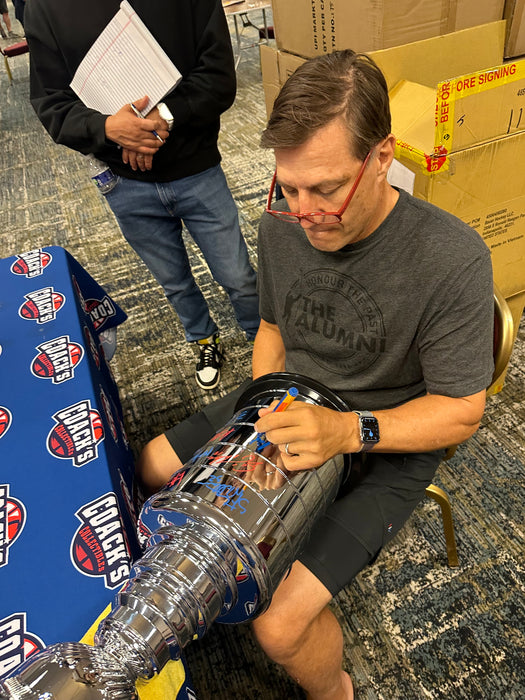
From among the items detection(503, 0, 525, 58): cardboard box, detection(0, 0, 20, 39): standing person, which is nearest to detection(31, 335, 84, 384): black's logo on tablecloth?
detection(503, 0, 525, 58): cardboard box

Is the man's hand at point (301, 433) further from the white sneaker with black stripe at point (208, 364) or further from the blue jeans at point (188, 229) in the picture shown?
the white sneaker with black stripe at point (208, 364)

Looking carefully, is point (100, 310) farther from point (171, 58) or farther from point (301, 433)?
point (301, 433)

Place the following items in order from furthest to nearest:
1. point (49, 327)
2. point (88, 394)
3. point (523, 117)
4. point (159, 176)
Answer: point (159, 176)
point (523, 117)
point (49, 327)
point (88, 394)

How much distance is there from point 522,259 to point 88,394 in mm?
1334

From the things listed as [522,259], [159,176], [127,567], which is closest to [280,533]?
[127,567]

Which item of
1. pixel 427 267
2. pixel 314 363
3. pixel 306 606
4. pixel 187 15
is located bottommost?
pixel 306 606

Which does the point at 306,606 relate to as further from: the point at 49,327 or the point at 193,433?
the point at 49,327

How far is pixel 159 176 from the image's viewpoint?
4.65 ft

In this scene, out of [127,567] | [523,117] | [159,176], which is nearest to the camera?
[127,567]

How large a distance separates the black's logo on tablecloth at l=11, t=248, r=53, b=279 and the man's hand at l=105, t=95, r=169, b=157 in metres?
0.37

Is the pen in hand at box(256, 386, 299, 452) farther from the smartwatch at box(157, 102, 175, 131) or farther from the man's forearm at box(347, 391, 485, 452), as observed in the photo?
the smartwatch at box(157, 102, 175, 131)

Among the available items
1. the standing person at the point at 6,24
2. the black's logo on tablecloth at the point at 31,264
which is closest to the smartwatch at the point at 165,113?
the black's logo on tablecloth at the point at 31,264

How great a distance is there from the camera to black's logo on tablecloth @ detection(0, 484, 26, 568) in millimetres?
732

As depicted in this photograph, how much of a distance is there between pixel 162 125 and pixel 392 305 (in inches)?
33.4
